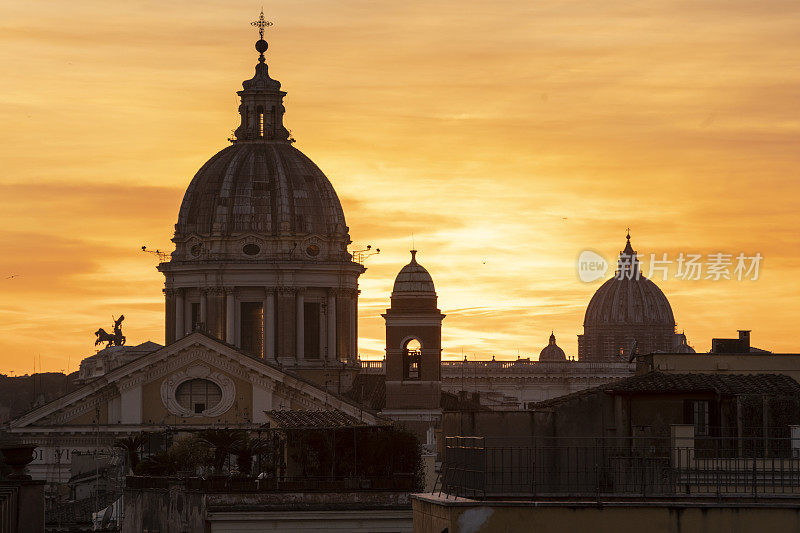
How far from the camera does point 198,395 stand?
122 m

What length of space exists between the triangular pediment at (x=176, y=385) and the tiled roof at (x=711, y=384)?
2841 inches

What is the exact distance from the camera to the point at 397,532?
5681 centimetres

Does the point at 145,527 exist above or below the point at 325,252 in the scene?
below

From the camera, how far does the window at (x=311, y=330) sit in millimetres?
145125

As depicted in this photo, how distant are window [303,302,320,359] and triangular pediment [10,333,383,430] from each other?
23.3 meters

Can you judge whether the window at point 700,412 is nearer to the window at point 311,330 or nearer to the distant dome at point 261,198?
the window at point 311,330

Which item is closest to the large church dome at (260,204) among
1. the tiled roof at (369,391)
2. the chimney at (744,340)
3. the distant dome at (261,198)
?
the distant dome at (261,198)

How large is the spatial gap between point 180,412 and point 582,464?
81240 mm

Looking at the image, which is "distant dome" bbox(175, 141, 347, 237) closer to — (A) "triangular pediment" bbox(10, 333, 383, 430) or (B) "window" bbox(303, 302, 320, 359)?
(B) "window" bbox(303, 302, 320, 359)

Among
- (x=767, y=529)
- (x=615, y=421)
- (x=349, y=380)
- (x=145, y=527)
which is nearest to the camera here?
(x=767, y=529)

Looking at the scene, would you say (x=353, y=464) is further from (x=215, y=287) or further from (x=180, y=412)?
(x=215, y=287)

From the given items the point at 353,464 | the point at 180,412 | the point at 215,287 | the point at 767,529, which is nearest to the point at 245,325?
the point at 215,287

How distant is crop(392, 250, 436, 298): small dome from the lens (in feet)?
402

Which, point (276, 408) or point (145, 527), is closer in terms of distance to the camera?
point (145, 527)
